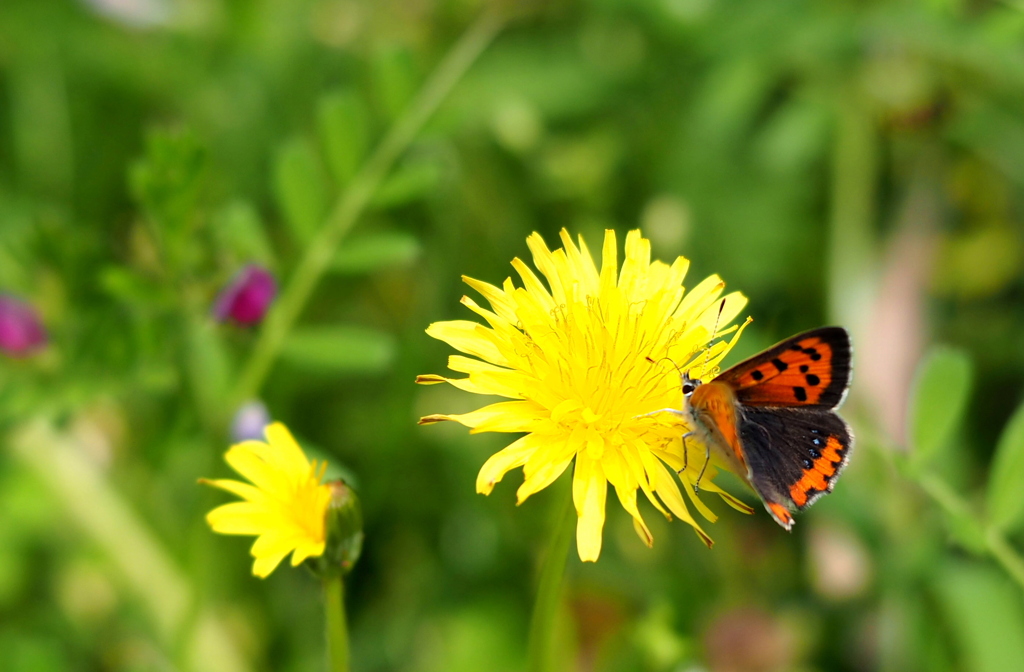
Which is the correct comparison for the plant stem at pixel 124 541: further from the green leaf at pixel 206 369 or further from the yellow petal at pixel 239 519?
the yellow petal at pixel 239 519

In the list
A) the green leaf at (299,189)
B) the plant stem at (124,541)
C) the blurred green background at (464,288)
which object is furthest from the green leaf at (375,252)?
the plant stem at (124,541)

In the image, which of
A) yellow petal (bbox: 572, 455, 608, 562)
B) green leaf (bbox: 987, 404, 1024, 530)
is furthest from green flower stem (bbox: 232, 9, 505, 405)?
green leaf (bbox: 987, 404, 1024, 530)

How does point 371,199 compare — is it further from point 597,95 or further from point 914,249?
point 914,249

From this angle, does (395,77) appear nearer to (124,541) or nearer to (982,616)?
(124,541)

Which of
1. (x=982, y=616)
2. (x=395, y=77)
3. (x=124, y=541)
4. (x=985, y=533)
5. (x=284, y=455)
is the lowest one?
(x=982, y=616)

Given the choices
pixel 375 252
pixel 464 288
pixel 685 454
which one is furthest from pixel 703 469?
pixel 464 288

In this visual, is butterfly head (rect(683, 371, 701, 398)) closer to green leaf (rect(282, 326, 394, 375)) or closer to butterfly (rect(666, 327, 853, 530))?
butterfly (rect(666, 327, 853, 530))

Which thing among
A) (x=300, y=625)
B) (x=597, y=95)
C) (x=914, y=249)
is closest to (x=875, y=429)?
(x=914, y=249)
